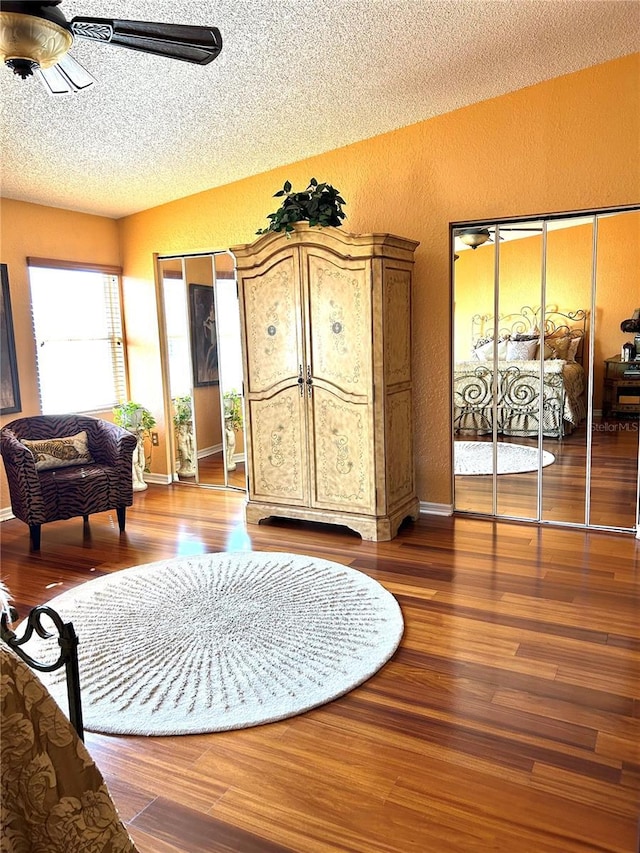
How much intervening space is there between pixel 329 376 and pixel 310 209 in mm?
1085

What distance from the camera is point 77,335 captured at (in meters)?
5.66

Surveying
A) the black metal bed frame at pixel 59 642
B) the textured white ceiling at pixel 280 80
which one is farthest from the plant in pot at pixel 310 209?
the black metal bed frame at pixel 59 642

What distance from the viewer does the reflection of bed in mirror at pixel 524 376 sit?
4.25 m

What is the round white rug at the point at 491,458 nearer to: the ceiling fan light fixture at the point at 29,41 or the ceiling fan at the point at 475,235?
the ceiling fan at the point at 475,235

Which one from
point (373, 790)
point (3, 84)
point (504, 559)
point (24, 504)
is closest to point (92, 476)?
point (24, 504)

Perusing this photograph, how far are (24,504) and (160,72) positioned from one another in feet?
8.85

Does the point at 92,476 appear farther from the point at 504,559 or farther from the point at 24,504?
the point at 504,559

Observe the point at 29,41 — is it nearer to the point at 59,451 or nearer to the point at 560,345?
the point at 59,451

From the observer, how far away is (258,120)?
4.13 m

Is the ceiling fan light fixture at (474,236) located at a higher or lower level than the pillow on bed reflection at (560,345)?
higher

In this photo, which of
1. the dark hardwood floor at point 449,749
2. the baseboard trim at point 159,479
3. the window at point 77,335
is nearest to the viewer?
the dark hardwood floor at point 449,749

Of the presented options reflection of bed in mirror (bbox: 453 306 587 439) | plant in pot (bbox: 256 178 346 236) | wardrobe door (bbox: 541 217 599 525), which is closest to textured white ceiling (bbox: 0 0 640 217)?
plant in pot (bbox: 256 178 346 236)

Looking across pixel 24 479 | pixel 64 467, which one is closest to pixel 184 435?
pixel 64 467

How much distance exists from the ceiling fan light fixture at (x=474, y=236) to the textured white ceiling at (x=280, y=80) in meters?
0.80
